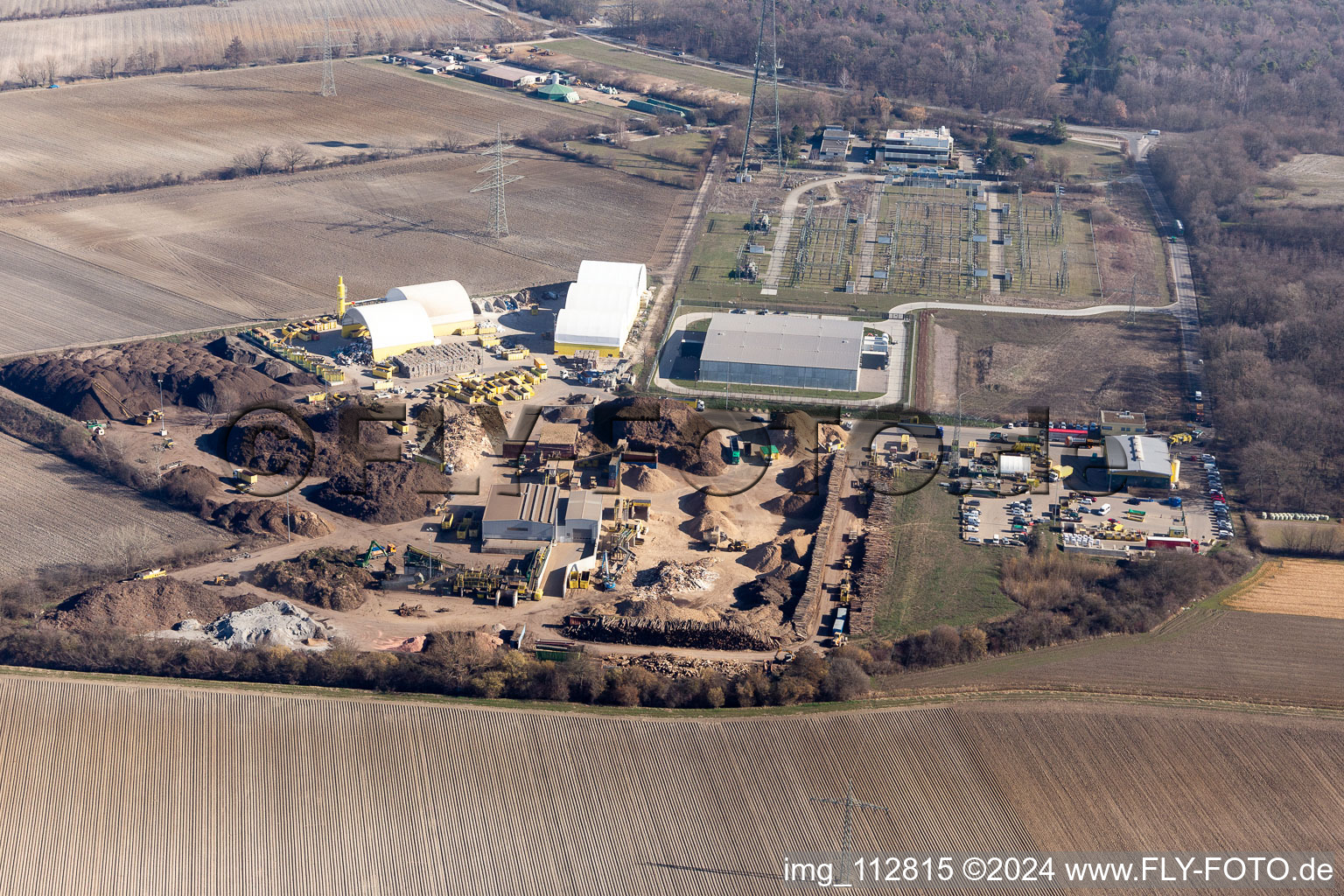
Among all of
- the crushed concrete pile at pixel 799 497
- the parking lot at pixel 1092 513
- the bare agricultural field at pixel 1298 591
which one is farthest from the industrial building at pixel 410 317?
the bare agricultural field at pixel 1298 591

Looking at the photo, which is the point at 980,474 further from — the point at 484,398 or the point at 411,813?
the point at 411,813

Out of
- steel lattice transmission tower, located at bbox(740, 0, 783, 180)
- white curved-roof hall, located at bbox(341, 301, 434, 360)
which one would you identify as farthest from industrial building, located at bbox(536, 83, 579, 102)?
white curved-roof hall, located at bbox(341, 301, 434, 360)

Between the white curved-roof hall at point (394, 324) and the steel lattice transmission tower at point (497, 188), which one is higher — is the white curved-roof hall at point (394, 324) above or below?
below

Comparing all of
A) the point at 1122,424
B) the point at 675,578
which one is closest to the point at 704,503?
the point at 675,578

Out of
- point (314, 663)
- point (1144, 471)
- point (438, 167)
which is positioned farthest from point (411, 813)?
point (438, 167)

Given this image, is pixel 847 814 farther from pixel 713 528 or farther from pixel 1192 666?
pixel 713 528

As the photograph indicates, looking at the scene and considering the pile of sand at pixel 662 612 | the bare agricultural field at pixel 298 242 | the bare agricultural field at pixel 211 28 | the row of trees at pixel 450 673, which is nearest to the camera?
the row of trees at pixel 450 673

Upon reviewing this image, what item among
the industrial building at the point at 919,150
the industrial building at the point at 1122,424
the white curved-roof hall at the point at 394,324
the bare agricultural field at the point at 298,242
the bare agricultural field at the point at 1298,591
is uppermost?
the industrial building at the point at 919,150

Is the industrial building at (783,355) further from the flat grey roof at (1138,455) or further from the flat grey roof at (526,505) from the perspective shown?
the flat grey roof at (526,505)

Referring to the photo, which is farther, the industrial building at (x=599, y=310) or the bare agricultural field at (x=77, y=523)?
the industrial building at (x=599, y=310)
